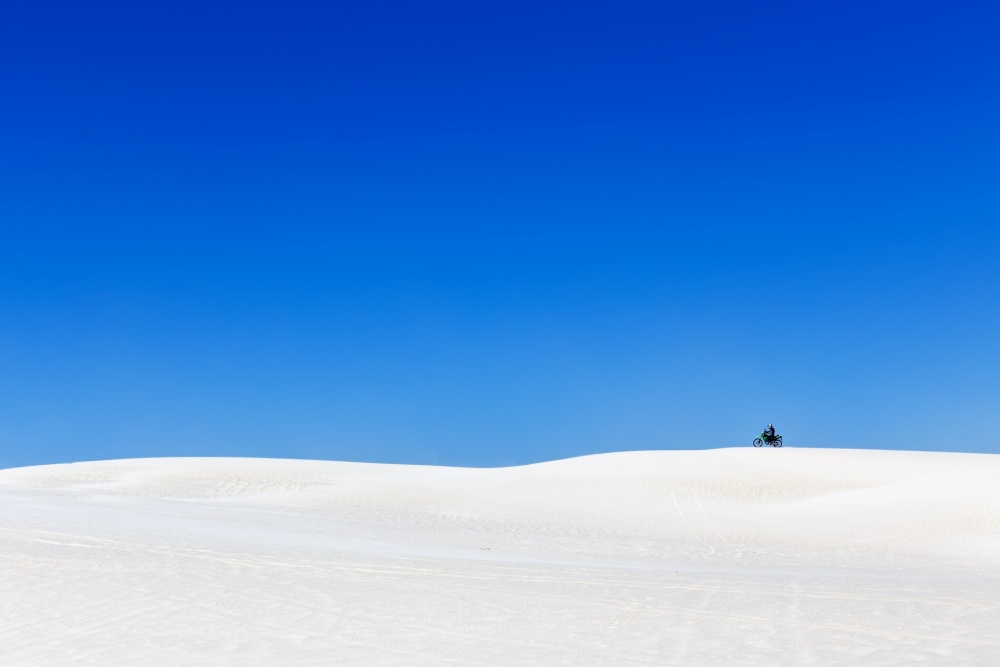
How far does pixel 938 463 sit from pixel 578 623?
29065mm

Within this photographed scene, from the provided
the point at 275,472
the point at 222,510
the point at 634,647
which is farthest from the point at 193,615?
the point at 275,472

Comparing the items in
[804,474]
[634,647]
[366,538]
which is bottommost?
[634,647]

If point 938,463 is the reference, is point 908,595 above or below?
below

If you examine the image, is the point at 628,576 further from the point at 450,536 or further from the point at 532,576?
the point at 450,536

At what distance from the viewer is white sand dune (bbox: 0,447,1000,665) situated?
8.27 metres

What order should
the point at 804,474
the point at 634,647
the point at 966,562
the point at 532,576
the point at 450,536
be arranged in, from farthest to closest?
the point at 804,474 → the point at 450,536 → the point at 966,562 → the point at 532,576 → the point at 634,647

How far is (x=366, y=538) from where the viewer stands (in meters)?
18.4

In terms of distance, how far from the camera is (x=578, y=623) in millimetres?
9289

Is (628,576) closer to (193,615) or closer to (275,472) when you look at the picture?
(193,615)

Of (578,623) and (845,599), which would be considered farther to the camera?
(845,599)

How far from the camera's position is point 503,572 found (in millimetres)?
12930

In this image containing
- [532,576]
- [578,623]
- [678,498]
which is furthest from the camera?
[678,498]

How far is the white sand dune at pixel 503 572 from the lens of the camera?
8.27 m

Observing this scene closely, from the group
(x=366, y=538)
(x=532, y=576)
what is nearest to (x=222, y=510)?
(x=366, y=538)
